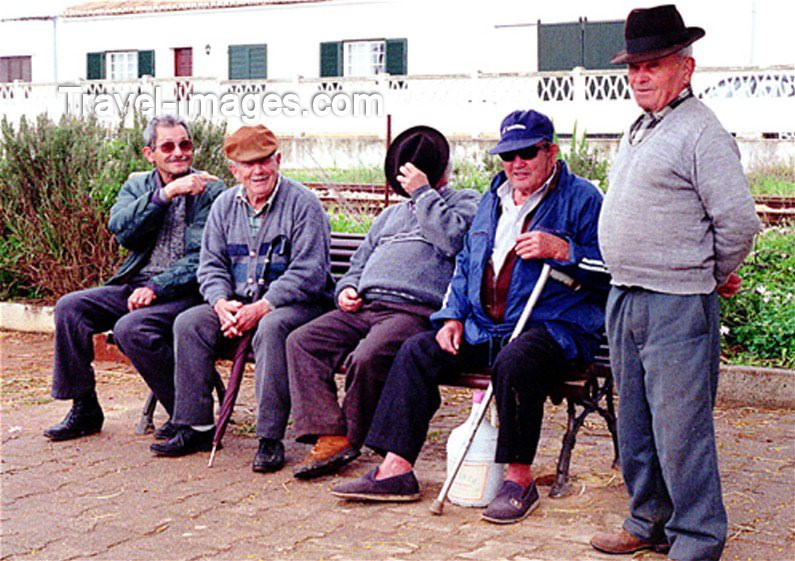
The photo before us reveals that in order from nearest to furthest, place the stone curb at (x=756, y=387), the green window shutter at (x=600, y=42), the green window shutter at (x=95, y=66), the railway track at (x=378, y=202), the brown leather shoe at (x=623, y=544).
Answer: the brown leather shoe at (x=623, y=544)
the stone curb at (x=756, y=387)
the railway track at (x=378, y=202)
the green window shutter at (x=600, y=42)
the green window shutter at (x=95, y=66)

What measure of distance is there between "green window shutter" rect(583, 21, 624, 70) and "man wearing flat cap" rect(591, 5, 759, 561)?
24.2 meters

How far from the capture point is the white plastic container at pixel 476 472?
5.27 metres

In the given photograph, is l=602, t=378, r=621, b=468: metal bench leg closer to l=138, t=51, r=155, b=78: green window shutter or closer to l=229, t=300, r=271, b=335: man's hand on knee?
l=229, t=300, r=271, b=335: man's hand on knee

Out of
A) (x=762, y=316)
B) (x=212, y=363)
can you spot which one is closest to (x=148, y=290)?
(x=212, y=363)

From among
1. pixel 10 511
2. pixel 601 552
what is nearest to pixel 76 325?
pixel 10 511

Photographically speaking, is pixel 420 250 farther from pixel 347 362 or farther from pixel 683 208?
pixel 683 208

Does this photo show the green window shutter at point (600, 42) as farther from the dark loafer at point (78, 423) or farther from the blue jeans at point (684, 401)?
the blue jeans at point (684, 401)

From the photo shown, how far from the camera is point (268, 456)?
19.3ft

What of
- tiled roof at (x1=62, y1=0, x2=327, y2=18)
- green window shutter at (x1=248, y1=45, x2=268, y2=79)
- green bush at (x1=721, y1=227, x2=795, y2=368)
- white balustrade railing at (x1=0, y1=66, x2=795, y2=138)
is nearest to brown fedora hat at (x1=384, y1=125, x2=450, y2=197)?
green bush at (x1=721, y1=227, x2=795, y2=368)

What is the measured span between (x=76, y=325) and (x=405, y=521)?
233 cm

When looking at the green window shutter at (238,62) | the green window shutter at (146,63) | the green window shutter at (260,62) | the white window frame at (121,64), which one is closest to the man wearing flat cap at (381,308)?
the green window shutter at (260,62)

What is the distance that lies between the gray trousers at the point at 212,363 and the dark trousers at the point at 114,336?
0.18m

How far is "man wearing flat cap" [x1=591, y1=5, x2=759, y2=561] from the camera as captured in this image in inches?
173

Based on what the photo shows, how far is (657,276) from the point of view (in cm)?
450
